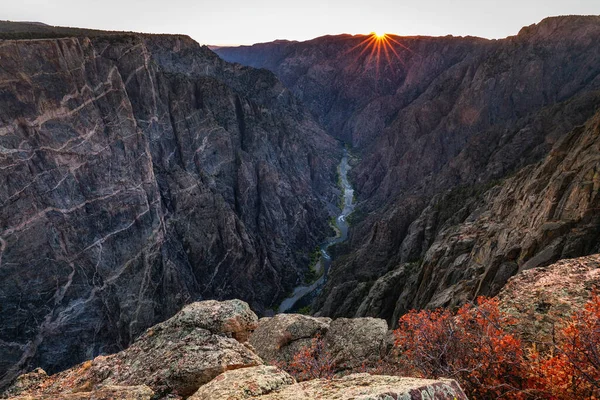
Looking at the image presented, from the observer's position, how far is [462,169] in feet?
237

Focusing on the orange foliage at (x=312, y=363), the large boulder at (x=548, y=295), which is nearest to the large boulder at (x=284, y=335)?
the orange foliage at (x=312, y=363)

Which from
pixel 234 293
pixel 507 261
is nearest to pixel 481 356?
pixel 507 261

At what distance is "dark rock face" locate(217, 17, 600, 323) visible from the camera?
83.8 feet

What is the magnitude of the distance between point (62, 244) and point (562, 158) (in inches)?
2098

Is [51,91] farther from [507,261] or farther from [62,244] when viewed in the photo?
[507,261]

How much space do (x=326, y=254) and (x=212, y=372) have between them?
77341 mm

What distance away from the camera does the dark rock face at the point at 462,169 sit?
25534 millimetres

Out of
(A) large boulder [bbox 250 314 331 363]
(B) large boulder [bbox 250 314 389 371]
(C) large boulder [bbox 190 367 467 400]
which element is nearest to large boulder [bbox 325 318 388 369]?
(B) large boulder [bbox 250 314 389 371]

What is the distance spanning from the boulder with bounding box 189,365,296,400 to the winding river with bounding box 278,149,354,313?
197 ft

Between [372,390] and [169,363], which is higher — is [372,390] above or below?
above

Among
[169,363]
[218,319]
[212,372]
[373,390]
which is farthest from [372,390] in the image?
[218,319]

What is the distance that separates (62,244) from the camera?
44.1 meters

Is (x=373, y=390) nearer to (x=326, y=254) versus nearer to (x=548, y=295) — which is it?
(x=548, y=295)

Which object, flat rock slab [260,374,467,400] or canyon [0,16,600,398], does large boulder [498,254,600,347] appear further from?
flat rock slab [260,374,467,400]
